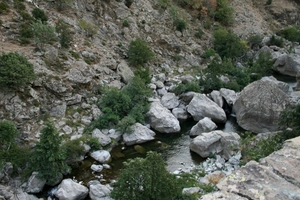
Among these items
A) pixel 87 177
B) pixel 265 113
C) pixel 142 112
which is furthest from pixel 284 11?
pixel 87 177

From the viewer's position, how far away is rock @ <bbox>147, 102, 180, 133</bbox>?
2306 centimetres

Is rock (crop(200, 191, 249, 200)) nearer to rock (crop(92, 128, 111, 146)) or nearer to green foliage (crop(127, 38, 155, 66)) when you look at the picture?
rock (crop(92, 128, 111, 146))

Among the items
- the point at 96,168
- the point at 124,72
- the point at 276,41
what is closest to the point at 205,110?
the point at 124,72

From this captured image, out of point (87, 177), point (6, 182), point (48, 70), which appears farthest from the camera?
point (48, 70)

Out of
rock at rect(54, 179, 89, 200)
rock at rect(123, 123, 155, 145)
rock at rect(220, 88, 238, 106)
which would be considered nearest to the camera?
rock at rect(54, 179, 89, 200)

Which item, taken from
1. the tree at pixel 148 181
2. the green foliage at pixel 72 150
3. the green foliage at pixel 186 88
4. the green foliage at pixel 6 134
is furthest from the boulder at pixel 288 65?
the green foliage at pixel 6 134

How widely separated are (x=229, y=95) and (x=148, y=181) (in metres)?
18.2

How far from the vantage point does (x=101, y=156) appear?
18922 millimetres

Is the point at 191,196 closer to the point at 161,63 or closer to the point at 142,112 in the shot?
the point at 142,112

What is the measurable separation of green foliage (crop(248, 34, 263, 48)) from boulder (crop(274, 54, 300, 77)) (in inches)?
219

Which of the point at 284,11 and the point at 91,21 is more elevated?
the point at 284,11

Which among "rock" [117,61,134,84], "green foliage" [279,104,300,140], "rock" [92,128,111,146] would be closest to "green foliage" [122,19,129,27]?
"rock" [117,61,134,84]

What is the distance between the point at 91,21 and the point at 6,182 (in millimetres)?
20974

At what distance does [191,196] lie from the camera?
1289 centimetres
